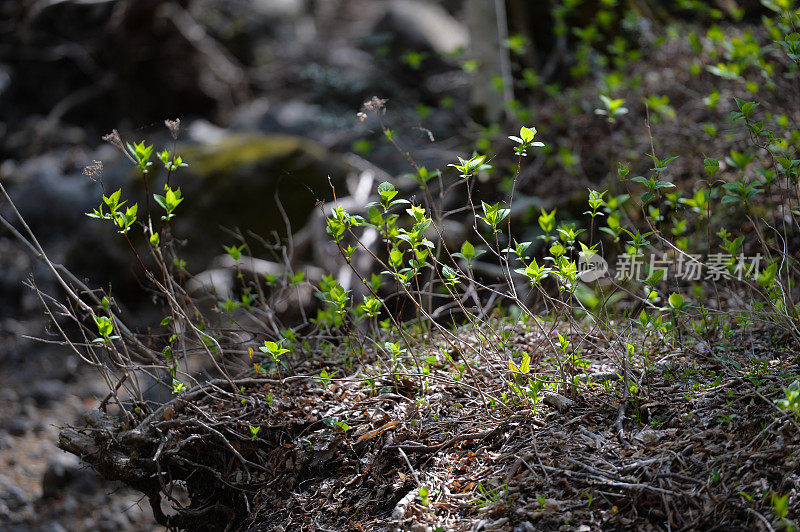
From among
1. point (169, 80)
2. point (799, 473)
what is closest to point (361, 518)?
point (799, 473)

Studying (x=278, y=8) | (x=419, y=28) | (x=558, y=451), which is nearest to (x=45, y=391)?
(x=558, y=451)

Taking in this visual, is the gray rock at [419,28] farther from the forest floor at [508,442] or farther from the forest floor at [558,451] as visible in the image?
the forest floor at [558,451]

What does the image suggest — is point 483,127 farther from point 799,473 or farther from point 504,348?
point 799,473

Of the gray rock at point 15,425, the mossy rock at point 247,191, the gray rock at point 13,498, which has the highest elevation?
the mossy rock at point 247,191

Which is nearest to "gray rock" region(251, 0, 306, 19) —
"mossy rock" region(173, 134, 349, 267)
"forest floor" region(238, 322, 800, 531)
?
"mossy rock" region(173, 134, 349, 267)

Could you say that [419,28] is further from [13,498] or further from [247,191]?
[13,498]

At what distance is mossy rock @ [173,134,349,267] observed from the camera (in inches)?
286

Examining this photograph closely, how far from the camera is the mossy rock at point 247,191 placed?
286 inches

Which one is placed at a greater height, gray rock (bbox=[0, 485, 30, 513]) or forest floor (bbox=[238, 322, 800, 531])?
forest floor (bbox=[238, 322, 800, 531])

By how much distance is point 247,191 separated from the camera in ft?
24.7

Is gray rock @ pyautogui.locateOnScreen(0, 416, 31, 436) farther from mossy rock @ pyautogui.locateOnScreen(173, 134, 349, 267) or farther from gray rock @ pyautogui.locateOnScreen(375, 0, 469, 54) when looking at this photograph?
gray rock @ pyautogui.locateOnScreen(375, 0, 469, 54)

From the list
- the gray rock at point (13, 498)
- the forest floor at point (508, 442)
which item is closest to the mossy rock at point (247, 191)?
the gray rock at point (13, 498)

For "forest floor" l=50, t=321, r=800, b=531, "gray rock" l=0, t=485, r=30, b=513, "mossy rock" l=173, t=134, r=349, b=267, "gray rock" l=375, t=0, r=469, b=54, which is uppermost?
"gray rock" l=375, t=0, r=469, b=54

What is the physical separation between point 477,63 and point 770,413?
551 centimetres
